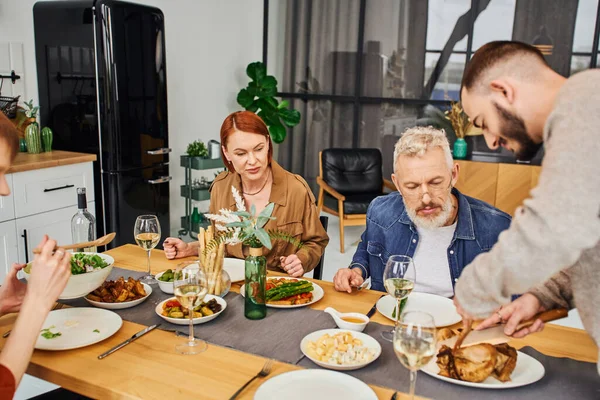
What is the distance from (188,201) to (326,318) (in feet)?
12.8

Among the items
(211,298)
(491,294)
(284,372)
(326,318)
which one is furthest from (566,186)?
(211,298)

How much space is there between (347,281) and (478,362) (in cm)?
64

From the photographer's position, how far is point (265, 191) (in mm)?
2441

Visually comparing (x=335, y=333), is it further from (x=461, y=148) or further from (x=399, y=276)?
(x=461, y=148)

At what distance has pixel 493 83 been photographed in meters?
1.14

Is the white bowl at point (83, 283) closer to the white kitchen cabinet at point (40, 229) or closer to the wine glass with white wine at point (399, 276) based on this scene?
the wine glass with white wine at point (399, 276)

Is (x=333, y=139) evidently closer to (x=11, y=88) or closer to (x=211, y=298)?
(x=11, y=88)

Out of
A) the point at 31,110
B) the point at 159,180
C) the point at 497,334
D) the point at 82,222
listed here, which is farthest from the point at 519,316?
the point at 31,110

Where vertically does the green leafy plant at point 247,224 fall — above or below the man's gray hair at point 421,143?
below

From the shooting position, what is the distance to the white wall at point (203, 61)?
530 cm

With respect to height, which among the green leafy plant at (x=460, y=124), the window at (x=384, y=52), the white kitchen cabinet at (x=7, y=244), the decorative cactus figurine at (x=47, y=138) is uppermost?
the window at (x=384, y=52)

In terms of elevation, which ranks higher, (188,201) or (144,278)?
(144,278)

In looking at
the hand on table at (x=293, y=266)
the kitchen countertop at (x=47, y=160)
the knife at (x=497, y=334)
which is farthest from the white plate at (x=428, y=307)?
the kitchen countertop at (x=47, y=160)

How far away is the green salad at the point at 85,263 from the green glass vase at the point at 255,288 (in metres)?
0.50
